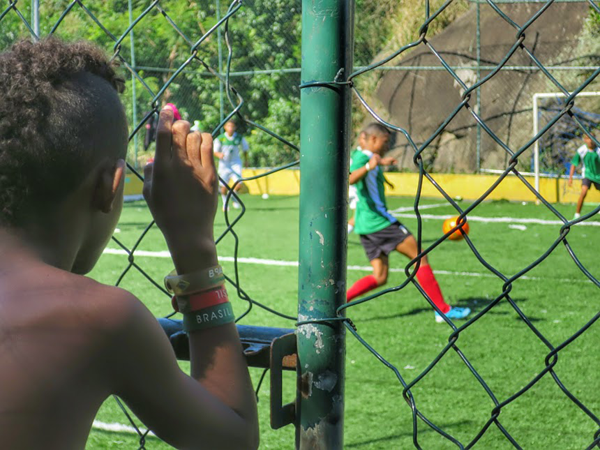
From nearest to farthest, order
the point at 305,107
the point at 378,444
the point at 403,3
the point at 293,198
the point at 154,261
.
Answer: the point at 305,107 → the point at 378,444 → the point at 154,261 → the point at 293,198 → the point at 403,3

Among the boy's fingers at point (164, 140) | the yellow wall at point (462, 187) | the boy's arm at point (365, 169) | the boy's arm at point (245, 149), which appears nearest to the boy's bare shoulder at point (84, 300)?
the boy's fingers at point (164, 140)

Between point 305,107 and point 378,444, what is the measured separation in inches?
112

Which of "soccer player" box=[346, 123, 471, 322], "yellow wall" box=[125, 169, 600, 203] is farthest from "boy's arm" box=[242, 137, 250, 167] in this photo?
"soccer player" box=[346, 123, 471, 322]

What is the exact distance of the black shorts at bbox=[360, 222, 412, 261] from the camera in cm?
711

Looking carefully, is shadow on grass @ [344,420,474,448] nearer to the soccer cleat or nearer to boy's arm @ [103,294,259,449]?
the soccer cleat

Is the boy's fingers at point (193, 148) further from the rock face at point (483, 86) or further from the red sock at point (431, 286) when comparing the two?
the rock face at point (483, 86)

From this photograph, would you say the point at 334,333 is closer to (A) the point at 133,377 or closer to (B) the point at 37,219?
(A) the point at 133,377

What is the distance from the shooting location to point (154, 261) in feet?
31.7

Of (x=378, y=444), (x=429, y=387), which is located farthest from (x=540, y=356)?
(x=378, y=444)

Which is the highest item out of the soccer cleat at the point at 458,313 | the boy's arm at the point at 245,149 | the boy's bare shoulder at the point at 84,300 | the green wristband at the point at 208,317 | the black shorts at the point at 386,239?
the boy's bare shoulder at the point at 84,300

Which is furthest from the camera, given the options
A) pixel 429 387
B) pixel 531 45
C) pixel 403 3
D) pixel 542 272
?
pixel 403 3

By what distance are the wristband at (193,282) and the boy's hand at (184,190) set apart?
1 centimetres

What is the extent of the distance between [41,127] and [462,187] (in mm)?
17236

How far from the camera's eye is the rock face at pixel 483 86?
19656mm
